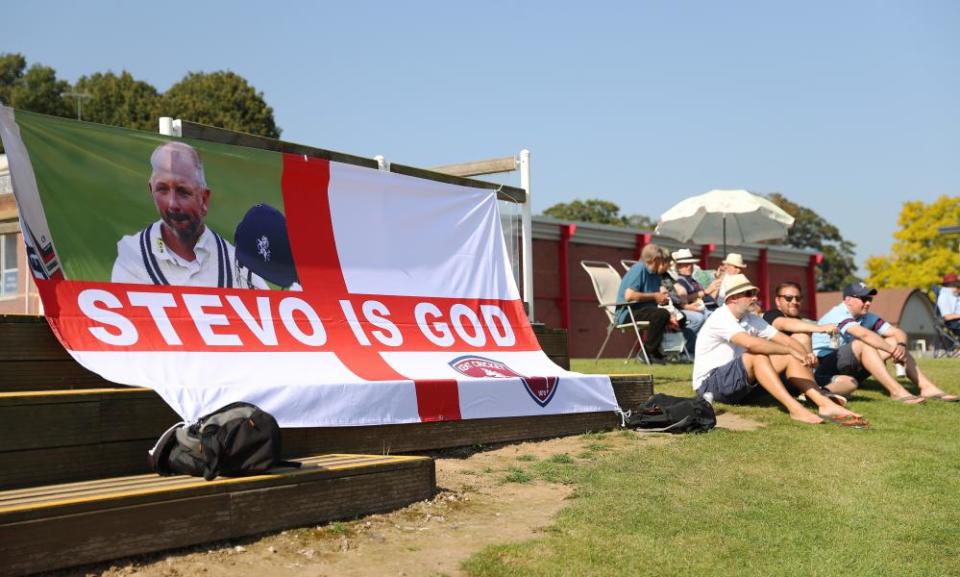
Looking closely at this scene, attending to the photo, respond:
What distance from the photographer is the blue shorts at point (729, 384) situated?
8453 millimetres

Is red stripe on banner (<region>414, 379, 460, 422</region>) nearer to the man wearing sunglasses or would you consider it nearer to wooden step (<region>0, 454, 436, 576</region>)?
wooden step (<region>0, 454, 436, 576</region>)

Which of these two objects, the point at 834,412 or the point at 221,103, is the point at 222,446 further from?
the point at 221,103

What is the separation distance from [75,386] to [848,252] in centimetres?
7380

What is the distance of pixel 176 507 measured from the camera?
3.82m

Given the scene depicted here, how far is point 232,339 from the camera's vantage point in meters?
5.59

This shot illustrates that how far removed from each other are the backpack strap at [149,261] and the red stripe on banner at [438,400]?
153cm

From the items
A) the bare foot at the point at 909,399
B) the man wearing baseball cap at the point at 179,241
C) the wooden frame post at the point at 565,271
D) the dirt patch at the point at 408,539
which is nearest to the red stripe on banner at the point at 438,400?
the dirt patch at the point at 408,539

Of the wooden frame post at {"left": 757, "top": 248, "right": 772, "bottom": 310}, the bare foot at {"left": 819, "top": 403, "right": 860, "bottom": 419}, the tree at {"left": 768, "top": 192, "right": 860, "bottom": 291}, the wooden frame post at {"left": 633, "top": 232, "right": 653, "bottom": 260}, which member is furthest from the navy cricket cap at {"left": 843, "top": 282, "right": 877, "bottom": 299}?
the tree at {"left": 768, "top": 192, "right": 860, "bottom": 291}

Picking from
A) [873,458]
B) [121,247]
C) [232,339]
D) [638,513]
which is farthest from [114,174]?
[873,458]

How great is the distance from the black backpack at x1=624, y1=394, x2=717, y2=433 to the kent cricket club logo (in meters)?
0.80

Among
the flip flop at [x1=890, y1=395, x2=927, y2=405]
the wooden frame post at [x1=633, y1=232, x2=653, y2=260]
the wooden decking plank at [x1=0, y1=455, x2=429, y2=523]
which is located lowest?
the flip flop at [x1=890, y1=395, x2=927, y2=405]

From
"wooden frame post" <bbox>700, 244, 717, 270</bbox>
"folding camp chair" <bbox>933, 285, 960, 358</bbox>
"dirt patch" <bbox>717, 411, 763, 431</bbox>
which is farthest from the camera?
"wooden frame post" <bbox>700, 244, 717, 270</bbox>

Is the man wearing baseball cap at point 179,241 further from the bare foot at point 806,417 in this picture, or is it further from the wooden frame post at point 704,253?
the wooden frame post at point 704,253

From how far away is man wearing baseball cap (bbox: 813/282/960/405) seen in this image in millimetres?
9508
